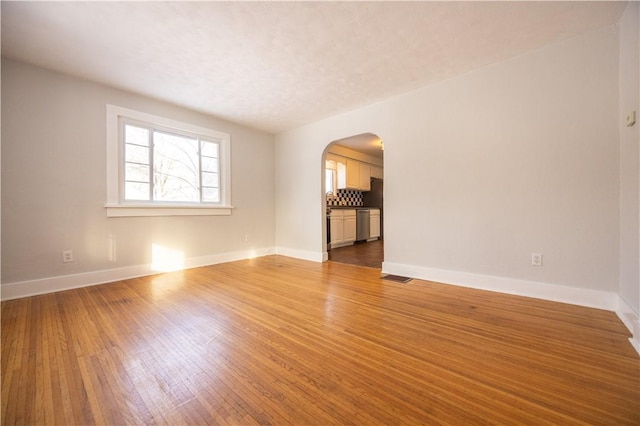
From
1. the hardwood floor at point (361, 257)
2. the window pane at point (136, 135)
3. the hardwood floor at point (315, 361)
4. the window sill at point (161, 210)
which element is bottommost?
the hardwood floor at point (315, 361)

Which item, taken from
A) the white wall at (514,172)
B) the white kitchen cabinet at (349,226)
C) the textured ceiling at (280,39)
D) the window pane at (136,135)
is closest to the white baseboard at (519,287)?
the white wall at (514,172)

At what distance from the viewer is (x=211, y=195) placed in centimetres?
435

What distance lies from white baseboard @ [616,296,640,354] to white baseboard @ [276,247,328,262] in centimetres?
336

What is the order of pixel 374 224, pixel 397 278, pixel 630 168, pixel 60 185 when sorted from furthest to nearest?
pixel 374 224 < pixel 397 278 < pixel 60 185 < pixel 630 168

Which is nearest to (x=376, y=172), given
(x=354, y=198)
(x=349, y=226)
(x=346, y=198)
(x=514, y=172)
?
(x=354, y=198)

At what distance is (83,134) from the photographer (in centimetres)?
302

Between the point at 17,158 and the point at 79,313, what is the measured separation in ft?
5.94

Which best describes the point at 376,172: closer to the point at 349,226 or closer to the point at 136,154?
the point at 349,226

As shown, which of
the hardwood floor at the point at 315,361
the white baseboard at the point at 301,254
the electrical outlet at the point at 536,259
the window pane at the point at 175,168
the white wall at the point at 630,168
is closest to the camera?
the hardwood floor at the point at 315,361

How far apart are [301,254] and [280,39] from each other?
11.2 feet

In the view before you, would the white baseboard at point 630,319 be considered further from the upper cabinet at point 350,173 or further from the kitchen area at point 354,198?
the upper cabinet at point 350,173

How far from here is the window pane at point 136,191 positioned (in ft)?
11.1

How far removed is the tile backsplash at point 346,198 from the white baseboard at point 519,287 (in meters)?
3.11

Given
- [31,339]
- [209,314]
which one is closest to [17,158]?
[31,339]
